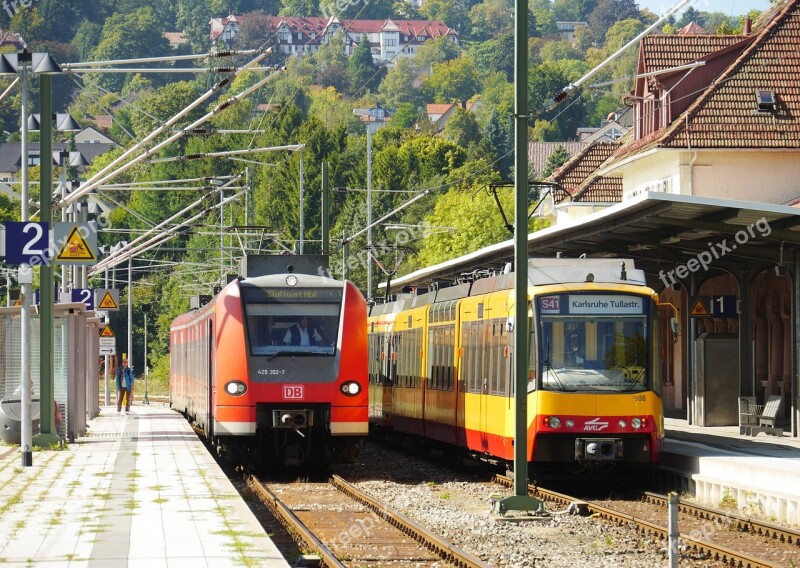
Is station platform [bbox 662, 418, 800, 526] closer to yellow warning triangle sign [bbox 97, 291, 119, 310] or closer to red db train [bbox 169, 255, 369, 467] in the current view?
red db train [bbox 169, 255, 369, 467]

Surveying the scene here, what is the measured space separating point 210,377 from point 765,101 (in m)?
23.6

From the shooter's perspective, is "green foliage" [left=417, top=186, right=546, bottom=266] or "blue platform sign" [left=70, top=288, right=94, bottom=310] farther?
"green foliage" [left=417, top=186, right=546, bottom=266]

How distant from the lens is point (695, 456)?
70.5 ft

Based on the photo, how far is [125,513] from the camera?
15781mm

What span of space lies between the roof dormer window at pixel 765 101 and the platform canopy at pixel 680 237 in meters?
11.4

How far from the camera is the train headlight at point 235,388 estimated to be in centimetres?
2248

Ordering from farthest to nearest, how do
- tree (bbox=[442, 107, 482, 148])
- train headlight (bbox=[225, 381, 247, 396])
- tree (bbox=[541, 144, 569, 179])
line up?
tree (bbox=[442, 107, 482, 148])
tree (bbox=[541, 144, 569, 179])
train headlight (bbox=[225, 381, 247, 396])

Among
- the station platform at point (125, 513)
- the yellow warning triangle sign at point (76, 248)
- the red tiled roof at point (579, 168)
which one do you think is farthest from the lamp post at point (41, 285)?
the red tiled roof at point (579, 168)

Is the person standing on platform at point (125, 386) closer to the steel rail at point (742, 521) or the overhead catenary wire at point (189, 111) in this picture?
the overhead catenary wire at point (189, 111)

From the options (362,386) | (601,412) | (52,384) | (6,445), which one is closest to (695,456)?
(601,412)

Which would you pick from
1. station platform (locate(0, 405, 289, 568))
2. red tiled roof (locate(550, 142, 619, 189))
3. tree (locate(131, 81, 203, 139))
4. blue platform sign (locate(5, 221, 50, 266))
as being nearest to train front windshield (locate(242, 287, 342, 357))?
station platform (locate(0, 405, 289, 568))

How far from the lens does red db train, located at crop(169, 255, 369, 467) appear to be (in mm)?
22453

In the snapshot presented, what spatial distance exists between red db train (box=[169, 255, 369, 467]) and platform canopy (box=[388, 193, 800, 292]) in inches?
145

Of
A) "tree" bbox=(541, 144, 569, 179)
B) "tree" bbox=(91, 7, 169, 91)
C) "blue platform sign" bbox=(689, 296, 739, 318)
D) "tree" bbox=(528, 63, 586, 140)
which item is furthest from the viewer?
"tree" bbox=(91, 7, 169, 91)
